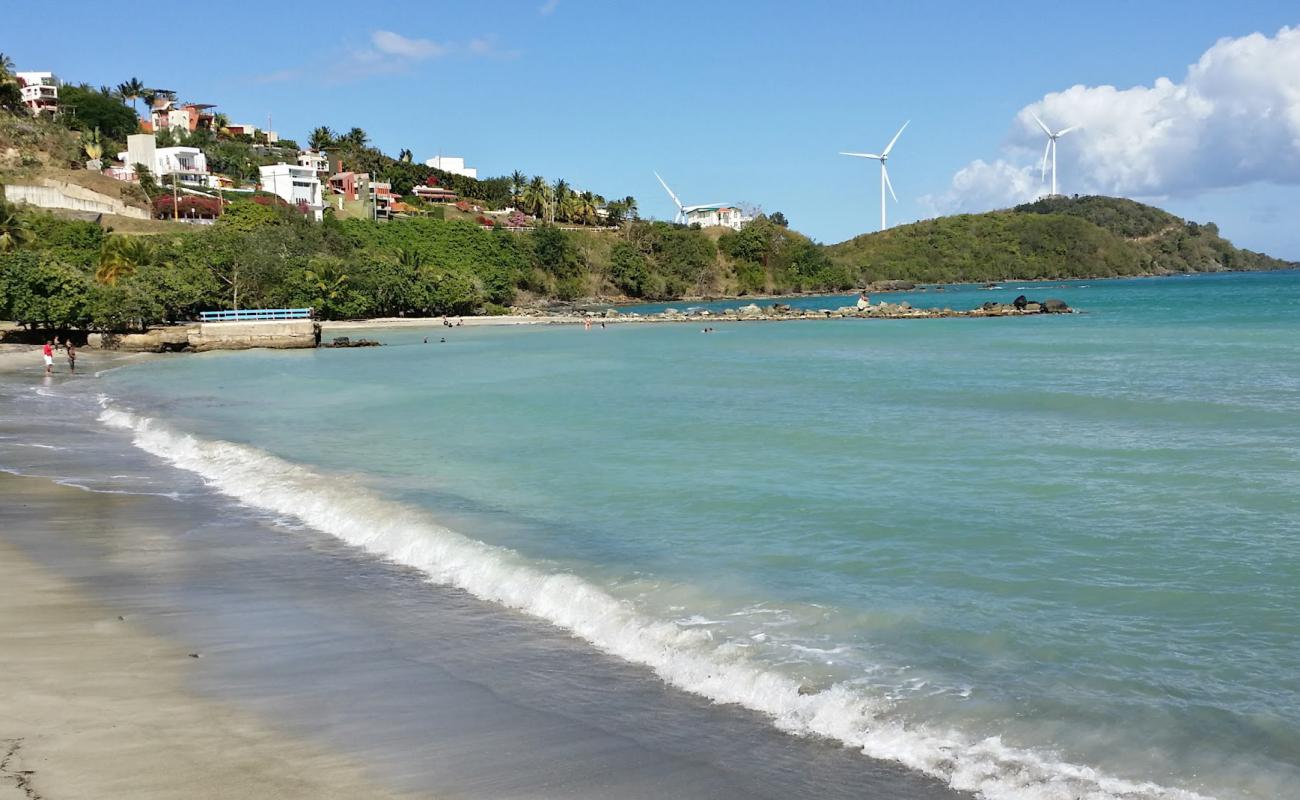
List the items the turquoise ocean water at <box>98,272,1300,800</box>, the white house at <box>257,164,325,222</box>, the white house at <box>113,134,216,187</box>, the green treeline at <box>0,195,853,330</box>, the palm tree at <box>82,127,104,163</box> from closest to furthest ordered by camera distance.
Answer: the turquoise ocean water at <box>98,272,1300,800</box> < the green treeline at <box>0,195,853,330</box> < the palm tree at <box>82,127,104,163</box> < the white house at <box>113,134,216,187</box> < the white house at <box>257,164,325,222</box>

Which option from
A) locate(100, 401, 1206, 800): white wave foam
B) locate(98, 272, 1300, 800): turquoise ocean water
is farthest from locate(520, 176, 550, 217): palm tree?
locate(100, 401, 1206, 800): white wave foam

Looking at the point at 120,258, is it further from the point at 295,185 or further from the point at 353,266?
the point at 295,185

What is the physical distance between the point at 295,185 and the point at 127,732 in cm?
12640

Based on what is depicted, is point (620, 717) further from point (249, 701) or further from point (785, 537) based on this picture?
point (785, 537)

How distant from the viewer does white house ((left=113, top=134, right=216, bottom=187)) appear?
120m

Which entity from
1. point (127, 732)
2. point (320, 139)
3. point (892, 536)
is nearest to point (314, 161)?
point (320, 139)

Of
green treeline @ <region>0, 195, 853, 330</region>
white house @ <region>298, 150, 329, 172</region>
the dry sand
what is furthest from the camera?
white house @ <region>298, 150, 329, 172</region>

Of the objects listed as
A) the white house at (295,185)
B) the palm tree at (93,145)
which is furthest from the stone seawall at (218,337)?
the palm tree at (93,145)

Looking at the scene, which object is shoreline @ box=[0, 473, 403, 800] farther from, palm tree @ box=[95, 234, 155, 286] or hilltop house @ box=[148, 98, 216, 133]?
hilltop house @ box=[148, 98, 216, 133]

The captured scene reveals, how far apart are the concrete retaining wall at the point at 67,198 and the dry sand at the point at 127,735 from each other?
10206 centimetres

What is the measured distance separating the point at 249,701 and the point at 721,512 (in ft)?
27.4

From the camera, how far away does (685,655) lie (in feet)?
28.1

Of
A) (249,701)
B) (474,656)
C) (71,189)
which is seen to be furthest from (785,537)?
A: (71,189)

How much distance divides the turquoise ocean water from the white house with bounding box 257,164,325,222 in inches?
3737
